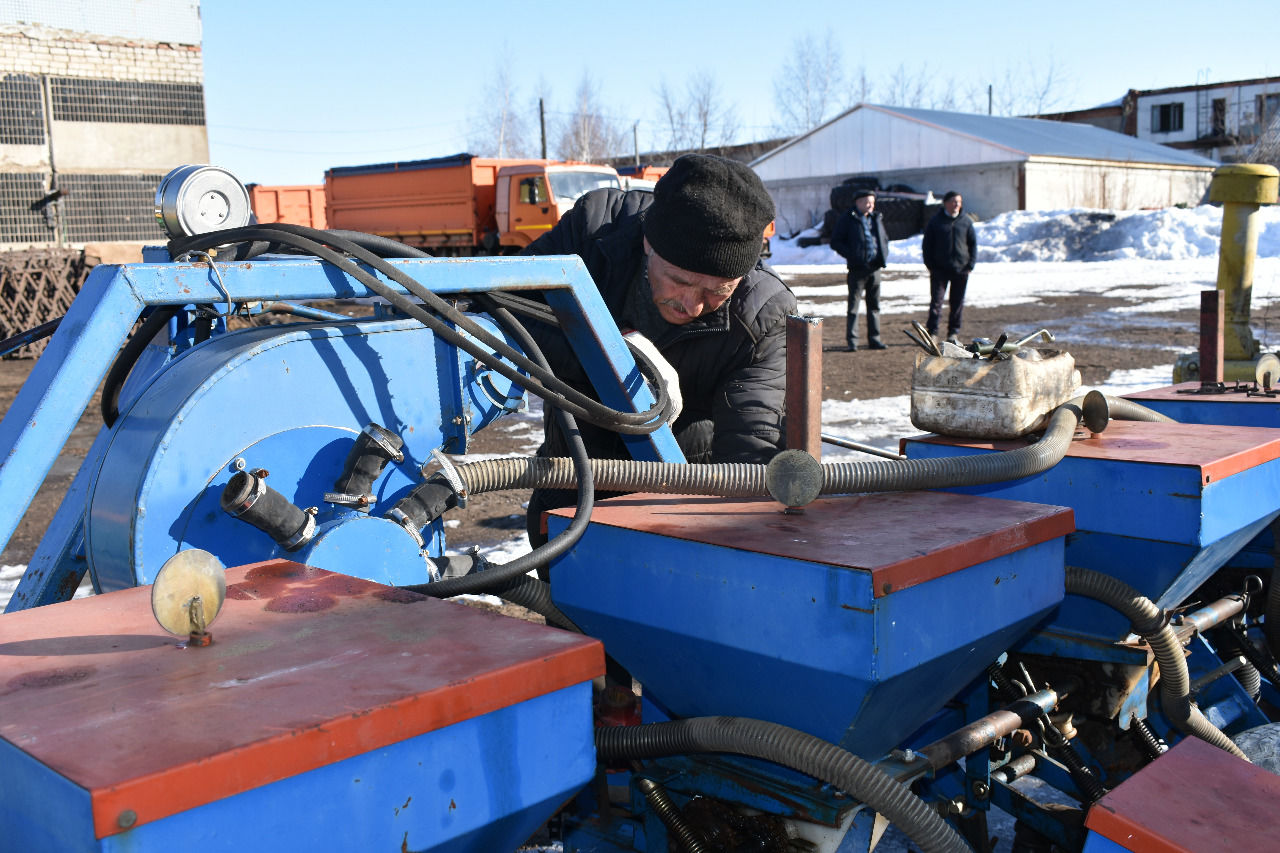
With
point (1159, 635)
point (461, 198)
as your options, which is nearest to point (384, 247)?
point (1159, 635)

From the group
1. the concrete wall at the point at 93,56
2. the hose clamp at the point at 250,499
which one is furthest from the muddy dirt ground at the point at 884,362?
the concrete wall at the point at 93,56

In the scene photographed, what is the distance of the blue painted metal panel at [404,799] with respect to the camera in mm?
979

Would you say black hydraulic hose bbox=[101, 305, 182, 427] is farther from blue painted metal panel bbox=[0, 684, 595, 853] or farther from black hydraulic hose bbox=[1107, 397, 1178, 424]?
black hydraulic hose bbox=[1107, 397, 1178, 424]

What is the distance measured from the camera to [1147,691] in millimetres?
2596

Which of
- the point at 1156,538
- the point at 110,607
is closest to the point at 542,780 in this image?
the point at 110,607

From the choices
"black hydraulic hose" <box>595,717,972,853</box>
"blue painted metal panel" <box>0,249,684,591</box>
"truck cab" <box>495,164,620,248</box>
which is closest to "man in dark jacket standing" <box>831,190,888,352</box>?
"blue painted metal panel" <box>0,249,684,591</box>

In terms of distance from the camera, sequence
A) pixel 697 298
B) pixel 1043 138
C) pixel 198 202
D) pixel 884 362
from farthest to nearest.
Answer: pixel 1043 138 < pixel 884 362 < pixel 697 298 < pixel 198 202

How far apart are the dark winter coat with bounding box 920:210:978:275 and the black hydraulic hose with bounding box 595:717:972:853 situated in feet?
29.7

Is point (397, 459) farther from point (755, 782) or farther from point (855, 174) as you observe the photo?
point (855, 174)

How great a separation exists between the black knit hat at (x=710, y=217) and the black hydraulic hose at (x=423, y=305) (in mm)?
496

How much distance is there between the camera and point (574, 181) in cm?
1905

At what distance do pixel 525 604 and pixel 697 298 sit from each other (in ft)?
2.75

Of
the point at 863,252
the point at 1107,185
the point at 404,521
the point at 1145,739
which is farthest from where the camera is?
the point at 1107,185

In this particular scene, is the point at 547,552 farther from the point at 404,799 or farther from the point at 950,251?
the point at 950,251
